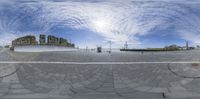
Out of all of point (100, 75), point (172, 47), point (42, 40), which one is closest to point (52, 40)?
point (42, 40)

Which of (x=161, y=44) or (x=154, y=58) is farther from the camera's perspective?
(x=154, y=58)

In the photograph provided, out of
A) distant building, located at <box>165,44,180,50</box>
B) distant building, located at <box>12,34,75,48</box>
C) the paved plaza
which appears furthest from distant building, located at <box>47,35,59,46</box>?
distant building, located at <box>165,44,180,50</box>

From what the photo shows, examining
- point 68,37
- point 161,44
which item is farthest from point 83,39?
point 161,44

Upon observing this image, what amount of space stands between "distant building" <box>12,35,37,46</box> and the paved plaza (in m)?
0.24

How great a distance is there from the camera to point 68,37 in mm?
4207

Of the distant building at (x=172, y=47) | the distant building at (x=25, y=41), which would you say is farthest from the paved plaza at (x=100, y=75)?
the distant building at (x=25, y=41)

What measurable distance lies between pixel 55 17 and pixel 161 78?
1.71m

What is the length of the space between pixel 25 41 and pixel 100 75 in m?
1.18

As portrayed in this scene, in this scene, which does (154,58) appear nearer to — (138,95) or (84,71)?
(138,95)

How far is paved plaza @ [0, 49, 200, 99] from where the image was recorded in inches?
173

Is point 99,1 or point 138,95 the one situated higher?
point 99,1

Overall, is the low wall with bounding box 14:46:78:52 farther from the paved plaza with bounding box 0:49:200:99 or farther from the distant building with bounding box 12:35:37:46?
the paved plaza with bounding box 0:49:200:99

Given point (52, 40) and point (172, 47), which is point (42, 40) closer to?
point (52, 40)

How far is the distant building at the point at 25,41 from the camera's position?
158 inches
